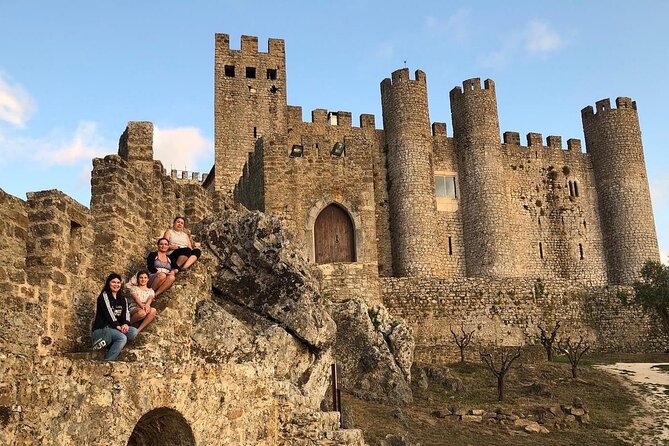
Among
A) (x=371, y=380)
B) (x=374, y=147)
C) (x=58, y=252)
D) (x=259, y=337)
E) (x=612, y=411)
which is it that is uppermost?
(x=374, y=147)

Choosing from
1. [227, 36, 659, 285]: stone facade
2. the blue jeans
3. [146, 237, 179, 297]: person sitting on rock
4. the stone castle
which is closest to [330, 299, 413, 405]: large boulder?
the stone castle

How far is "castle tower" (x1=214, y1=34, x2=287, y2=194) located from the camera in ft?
118

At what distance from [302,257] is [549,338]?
16.7 m

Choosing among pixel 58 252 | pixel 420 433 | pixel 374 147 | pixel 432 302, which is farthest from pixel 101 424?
pixel 374 147

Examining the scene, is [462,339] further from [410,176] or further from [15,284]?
[15,284]

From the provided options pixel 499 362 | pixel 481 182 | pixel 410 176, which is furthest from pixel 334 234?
pixel 481 182

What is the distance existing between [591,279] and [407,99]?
15781 millimetres

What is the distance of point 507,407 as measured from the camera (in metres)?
18.1

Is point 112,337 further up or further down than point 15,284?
further down

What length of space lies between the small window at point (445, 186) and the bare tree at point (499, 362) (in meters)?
12.2

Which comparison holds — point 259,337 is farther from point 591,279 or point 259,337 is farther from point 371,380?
point 591,279

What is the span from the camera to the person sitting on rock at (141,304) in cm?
893

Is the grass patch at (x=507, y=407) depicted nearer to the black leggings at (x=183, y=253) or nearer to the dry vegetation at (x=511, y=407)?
the dry vegetation at (x=511, y=407)

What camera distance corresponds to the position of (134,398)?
6.84 meters
